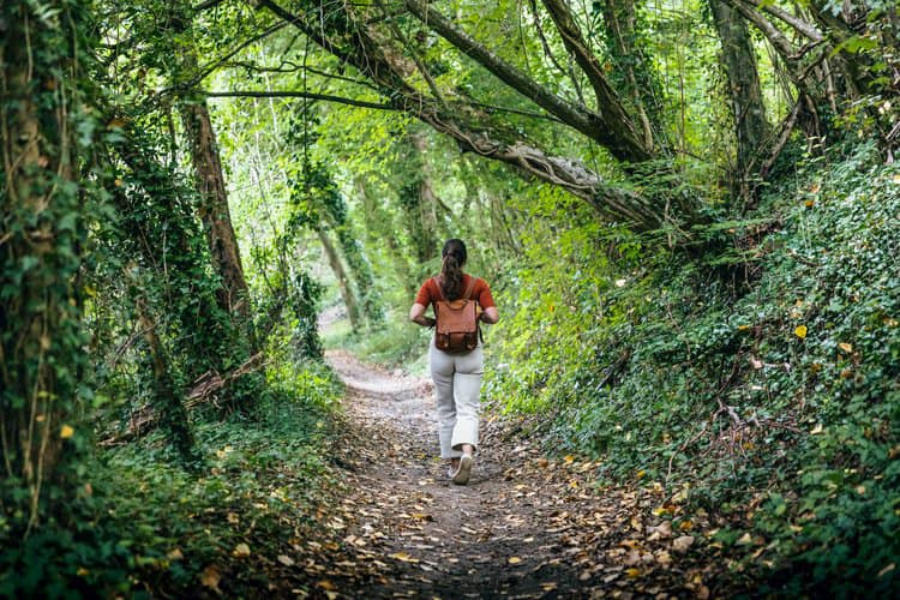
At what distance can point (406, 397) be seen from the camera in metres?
16.2

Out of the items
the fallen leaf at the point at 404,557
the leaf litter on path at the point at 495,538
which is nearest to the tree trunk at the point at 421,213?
the leaf litter on path at the point at 495,538

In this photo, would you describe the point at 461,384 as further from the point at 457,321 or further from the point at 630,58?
A: the point at 630,58

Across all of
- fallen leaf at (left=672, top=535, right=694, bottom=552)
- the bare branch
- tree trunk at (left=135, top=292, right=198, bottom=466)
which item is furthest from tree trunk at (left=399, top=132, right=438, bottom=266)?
fallen leaf at (left=672, top=535, right=694, bottom=552)

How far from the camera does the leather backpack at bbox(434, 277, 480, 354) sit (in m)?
7.18

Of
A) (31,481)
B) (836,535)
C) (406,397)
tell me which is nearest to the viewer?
(31,481)

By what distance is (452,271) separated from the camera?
23.4 ft

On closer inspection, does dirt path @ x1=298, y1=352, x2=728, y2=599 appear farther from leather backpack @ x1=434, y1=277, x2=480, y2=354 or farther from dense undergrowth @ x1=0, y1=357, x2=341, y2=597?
leather backpack @ x1=434, y1=277, x2=480, y2=354

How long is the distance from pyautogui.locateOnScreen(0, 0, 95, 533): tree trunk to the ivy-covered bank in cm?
357

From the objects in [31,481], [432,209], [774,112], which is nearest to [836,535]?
[31,481]

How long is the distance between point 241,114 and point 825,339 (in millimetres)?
9970

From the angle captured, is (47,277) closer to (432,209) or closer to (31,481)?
(31,481)

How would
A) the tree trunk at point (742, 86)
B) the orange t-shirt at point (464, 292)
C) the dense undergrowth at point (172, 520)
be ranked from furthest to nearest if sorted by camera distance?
the tree trunk at point (742, 86) → the orange t-shirt at point (464, 292) → the dense undergrowth at point (172, 520)

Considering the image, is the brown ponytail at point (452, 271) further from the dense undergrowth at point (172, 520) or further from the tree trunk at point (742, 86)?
the tree trunk at point (742, 86)

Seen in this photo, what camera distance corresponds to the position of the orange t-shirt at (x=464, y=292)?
23.7 feet
